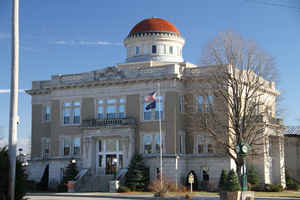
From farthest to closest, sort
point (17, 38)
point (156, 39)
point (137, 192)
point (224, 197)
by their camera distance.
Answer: point (156, 39), point (137, 192), point (224, 197), point (17, 38)

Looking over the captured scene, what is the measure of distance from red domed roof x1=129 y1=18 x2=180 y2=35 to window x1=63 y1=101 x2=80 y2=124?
39.5 ft

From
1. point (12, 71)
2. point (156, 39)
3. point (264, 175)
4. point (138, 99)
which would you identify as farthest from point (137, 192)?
point (12, 71)

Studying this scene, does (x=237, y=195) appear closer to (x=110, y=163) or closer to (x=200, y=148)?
(x=200, y=148)

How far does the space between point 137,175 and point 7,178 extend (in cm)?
2990

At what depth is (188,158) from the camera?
48281 mm

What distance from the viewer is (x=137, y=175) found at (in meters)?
45.8

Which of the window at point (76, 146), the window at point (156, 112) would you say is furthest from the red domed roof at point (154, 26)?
the window at point (76, 146)

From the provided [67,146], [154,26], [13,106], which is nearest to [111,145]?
[67,146]

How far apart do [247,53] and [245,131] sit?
663 cm

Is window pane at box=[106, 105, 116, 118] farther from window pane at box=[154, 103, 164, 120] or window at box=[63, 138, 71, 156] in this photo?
window at box=[63, 138, 71, 156]

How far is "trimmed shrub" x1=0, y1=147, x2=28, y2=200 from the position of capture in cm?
1625

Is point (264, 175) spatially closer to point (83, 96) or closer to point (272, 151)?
point (272, 151)

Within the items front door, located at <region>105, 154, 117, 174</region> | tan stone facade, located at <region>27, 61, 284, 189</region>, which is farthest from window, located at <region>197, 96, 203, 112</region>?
front door, located at <region>105, 154, 117, 174</region>

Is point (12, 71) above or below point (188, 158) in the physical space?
above
